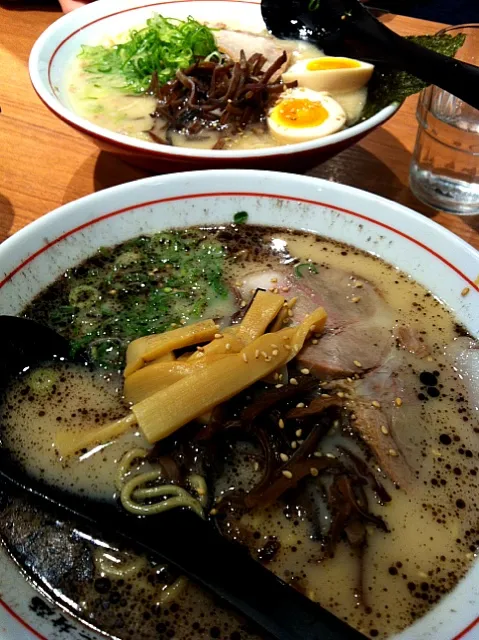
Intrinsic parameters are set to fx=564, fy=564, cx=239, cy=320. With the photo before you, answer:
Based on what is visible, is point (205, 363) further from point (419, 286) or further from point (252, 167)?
point (252, 167)

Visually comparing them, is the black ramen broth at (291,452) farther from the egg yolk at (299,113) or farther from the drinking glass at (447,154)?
the egg yolk at (299,113)

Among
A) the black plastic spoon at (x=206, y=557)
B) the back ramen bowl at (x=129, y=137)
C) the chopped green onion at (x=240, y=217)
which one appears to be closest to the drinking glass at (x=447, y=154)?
the back ramen bowl at (x=129, y=137)

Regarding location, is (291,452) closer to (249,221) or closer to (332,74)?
(249,221)

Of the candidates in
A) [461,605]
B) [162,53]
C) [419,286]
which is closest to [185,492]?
[461,605]

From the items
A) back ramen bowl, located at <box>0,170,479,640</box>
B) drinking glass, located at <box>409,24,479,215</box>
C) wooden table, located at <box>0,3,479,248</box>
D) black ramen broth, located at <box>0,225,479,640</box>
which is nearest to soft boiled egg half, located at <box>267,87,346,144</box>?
wooden table, located at <box>0,3,479,248</box>

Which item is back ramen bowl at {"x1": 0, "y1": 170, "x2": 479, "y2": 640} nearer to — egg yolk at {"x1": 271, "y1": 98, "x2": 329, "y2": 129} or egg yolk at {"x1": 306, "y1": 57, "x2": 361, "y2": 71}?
egg yolk at {"x1": 271, "y1": 98, "x2": 329, "y2": 129}

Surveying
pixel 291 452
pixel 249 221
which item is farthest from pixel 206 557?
pixel 249 221
